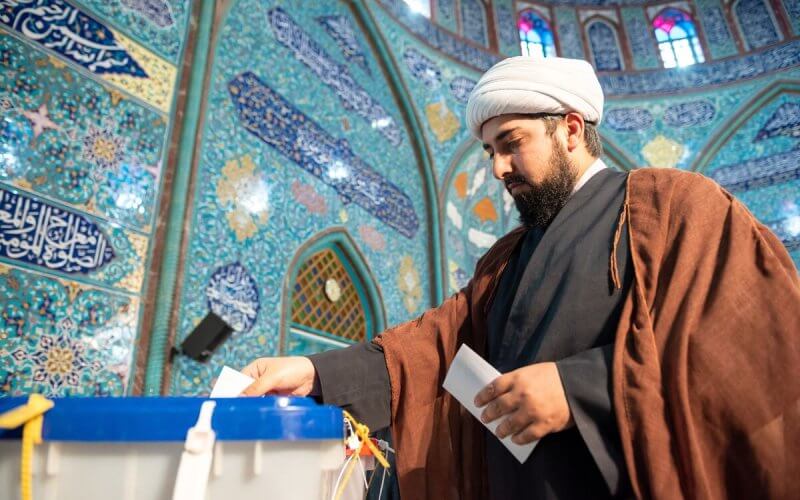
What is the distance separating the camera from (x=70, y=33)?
100 inches

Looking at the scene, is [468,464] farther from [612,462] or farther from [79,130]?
[79,130]

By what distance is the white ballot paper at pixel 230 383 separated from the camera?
78 centimetres

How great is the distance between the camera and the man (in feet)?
2.34

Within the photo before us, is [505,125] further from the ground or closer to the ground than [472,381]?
further from the ground

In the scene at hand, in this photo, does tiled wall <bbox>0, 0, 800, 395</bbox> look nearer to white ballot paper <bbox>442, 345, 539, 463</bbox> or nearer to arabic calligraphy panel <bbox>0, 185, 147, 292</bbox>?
arabic calligraphy panel <bbox>0, 185, 147, 292</bbox>

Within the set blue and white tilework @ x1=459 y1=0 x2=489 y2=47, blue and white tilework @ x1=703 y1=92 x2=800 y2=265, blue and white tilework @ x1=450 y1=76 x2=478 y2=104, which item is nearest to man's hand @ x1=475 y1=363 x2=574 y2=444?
blue and white tilework @ x1=450 y1=76 x2=478 y2=104

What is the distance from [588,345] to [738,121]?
290 inches

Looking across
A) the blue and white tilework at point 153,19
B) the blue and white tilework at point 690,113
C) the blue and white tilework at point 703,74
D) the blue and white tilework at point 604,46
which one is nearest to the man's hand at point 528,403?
the blue and white tilework at point 153,19

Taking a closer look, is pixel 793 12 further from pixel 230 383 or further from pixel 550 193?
pixel 230 383

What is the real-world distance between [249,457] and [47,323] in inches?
81.0

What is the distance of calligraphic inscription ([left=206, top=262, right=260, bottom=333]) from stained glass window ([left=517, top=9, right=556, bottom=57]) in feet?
17.4

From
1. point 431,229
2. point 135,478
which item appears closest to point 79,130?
point 135,478

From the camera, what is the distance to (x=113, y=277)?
2.42 meters

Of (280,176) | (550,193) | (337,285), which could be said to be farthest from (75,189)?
(550,193)
